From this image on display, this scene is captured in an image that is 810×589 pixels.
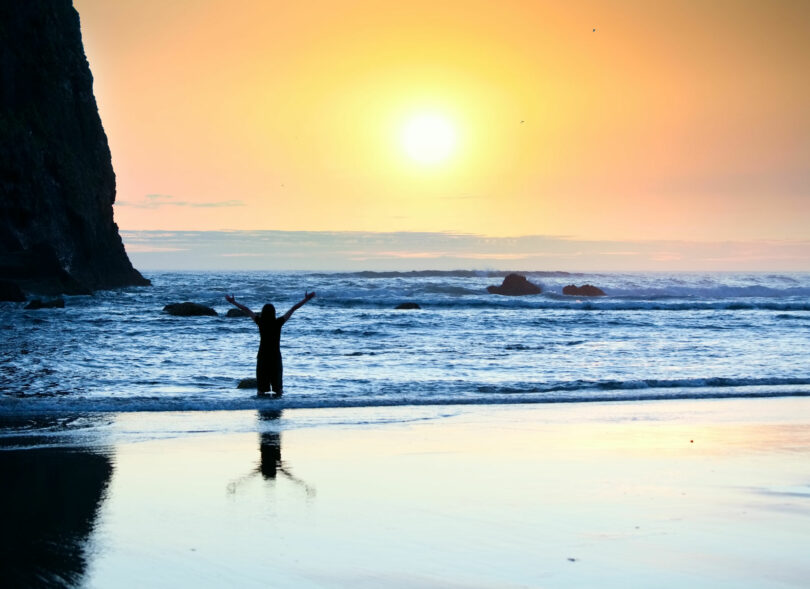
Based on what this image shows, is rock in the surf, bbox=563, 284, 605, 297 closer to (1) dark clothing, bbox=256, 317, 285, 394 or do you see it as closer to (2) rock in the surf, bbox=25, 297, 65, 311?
(2) rock in the surf, bbox=25, 297, 65, 311

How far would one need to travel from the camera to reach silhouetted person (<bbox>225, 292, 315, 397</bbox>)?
1289 centimetres

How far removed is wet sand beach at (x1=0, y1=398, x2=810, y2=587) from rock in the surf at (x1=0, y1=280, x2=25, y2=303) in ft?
116

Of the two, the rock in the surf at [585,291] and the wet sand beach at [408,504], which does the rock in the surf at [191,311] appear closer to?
the wet sand beach at [408,504]

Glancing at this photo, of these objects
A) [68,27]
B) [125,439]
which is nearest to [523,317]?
[125,439]

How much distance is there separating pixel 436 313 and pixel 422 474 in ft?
108

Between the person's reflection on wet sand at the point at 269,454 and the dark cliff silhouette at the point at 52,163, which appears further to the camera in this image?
the dark cliff silhouette at the point at 52,163

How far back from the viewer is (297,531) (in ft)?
18.3

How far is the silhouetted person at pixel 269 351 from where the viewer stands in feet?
42.3

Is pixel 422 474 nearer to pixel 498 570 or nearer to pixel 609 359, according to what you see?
pixel 498 570

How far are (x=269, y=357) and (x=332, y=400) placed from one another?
1.23 meters

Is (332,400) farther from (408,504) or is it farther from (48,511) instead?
(48,511)

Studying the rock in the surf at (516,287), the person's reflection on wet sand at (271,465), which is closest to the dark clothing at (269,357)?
the person's reflection on wet sand at (271,465)

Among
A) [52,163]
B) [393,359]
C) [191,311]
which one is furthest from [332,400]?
[52,163]

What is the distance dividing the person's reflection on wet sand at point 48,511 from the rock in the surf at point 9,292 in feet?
122
